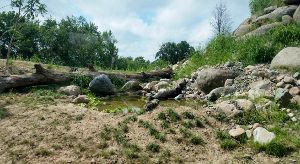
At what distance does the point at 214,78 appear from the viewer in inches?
423

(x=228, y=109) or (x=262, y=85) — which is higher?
(x=262, y=85)

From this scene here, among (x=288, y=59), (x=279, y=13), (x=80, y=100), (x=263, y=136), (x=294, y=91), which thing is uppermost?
(x=279, y=13)

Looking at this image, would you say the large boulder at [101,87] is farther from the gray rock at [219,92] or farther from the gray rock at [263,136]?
the gray rock at [263,136]

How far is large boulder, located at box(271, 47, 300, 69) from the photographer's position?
9.73 meters

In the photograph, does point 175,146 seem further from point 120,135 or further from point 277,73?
point 277,73

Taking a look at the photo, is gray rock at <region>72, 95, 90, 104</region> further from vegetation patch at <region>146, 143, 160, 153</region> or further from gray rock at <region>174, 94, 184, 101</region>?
vegetation patch at <region>146, 143, 160, 153</region>

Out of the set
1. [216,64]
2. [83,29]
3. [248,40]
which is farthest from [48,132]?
[83,29]

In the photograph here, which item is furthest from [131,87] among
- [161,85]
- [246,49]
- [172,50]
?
[172,50]

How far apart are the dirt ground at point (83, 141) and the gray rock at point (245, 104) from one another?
76 centimetres

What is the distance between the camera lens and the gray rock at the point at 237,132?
6.85m

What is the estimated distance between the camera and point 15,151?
6.52 metres

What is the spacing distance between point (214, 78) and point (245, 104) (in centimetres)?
285

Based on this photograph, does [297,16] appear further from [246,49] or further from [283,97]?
[283,97]

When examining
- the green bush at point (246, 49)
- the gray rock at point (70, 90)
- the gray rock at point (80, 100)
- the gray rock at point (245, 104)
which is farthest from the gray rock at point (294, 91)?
the gray rock at point (70, 90)
